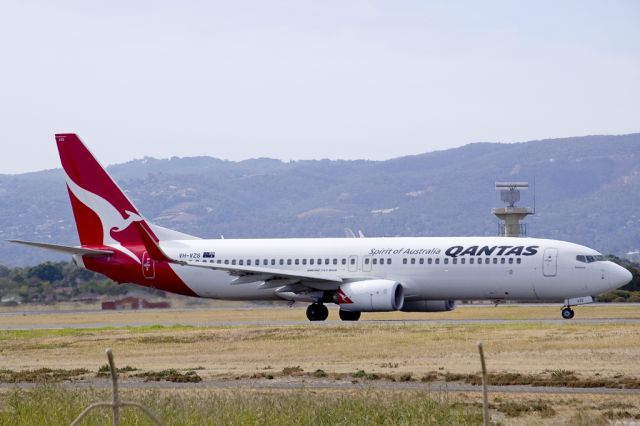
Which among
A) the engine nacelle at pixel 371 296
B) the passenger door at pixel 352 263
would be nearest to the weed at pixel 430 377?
the engine nacelle at pixel 371 296

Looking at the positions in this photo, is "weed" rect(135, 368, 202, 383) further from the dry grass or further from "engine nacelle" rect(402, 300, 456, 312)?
"engine nacelle" rect(402, 300, 456, 312)

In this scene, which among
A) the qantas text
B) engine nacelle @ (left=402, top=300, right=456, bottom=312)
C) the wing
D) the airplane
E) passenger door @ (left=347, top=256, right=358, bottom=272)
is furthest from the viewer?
engine nacelle @ (left=402, top=300, right=456, bottom=312)

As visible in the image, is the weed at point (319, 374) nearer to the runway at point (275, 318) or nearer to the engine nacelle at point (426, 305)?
the runway at point (275, 318)

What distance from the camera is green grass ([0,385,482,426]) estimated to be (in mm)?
18766

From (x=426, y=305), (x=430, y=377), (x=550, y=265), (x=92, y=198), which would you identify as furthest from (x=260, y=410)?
(x=92, y=198)

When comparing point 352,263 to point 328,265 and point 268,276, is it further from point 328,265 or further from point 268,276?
point 268,276

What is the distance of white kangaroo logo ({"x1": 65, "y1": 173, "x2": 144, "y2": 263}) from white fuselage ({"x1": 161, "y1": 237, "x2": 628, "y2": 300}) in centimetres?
257

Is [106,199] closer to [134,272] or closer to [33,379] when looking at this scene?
[134,272]

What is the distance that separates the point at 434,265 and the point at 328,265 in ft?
14.6

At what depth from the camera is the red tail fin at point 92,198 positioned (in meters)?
55.2

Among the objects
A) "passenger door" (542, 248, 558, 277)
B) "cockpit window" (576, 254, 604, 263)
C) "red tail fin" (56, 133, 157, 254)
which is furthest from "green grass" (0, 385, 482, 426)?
"red tail fin" (56, 133, 157, 254)

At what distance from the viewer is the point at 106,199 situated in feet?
182

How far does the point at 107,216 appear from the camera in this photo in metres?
55.2

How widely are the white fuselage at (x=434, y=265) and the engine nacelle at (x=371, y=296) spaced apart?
86cm
